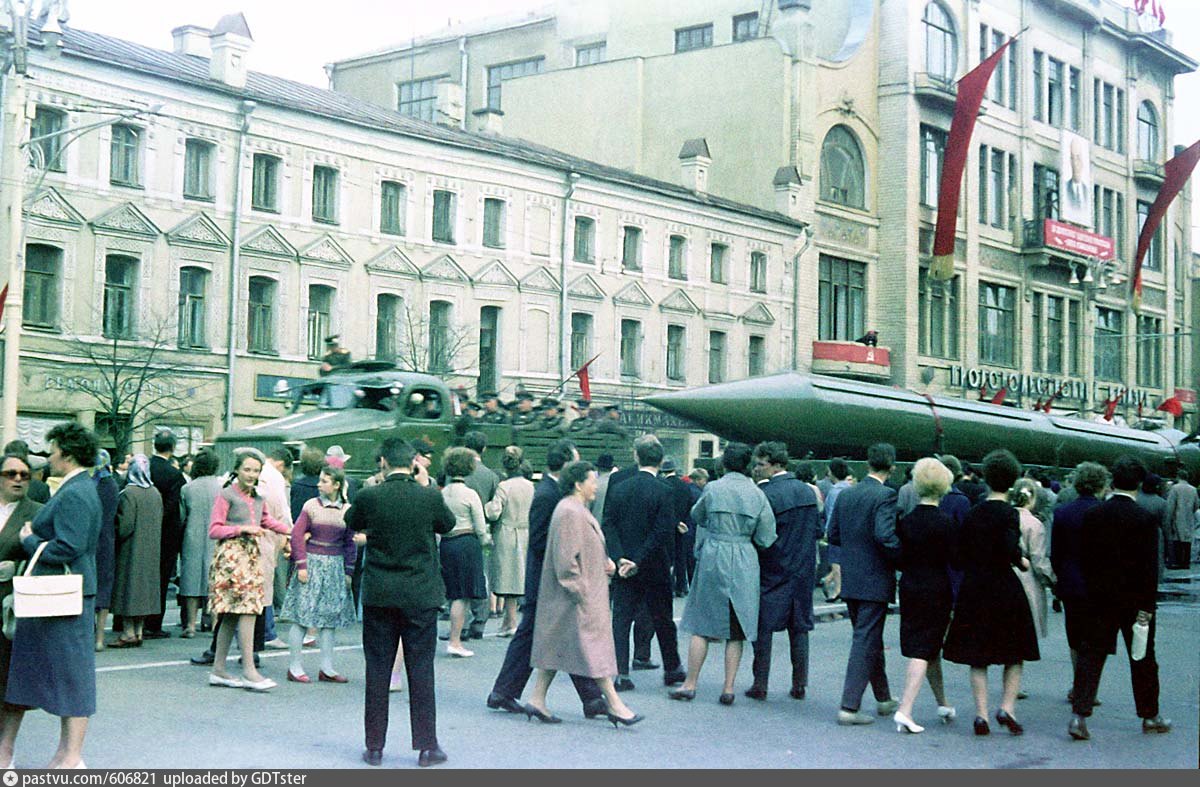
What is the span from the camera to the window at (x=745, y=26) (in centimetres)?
5066

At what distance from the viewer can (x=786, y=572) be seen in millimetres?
11250

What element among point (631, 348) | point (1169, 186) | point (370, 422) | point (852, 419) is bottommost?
point (370, 422)

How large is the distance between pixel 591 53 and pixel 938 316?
1593 cm

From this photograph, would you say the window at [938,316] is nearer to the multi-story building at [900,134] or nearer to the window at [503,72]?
the multi-story building at [900,134]

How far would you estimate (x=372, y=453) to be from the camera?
19750 millimetres

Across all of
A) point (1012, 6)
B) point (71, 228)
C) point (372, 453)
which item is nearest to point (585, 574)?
point (372, 453)

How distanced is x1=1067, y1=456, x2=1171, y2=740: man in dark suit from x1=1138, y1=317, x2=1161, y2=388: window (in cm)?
5678

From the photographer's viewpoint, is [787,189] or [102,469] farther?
[787,189]

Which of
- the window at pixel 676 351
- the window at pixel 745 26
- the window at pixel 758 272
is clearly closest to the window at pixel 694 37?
the window at pixel 745 26

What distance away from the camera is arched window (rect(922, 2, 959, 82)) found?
50.8m

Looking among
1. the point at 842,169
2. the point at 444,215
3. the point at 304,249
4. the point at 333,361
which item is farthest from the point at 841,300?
the point at 333,361

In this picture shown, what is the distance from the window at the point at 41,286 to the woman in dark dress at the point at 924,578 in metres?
23.3

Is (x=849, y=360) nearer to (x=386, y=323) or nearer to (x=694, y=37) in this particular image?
(x=694, y=37)

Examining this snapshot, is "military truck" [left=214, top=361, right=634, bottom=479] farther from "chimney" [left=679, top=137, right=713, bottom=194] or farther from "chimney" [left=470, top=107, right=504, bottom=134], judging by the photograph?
"chimney" [left=470, top=107, right=504, bottom=134]
